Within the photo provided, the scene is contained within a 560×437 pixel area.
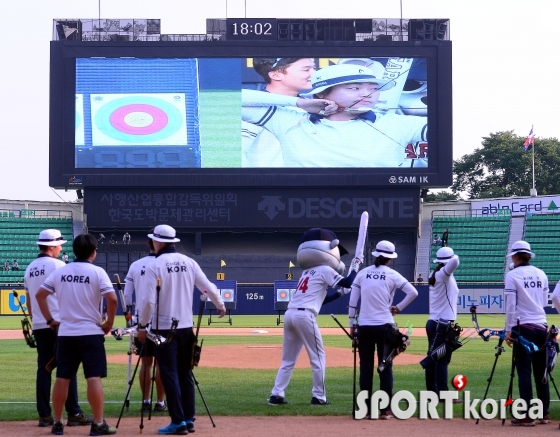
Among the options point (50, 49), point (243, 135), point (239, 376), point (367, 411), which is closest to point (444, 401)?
point (367, 411)

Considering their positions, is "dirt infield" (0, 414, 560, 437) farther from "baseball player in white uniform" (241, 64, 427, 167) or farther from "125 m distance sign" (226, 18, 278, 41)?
"125 m distance sign" (226, 18, 278, 41)

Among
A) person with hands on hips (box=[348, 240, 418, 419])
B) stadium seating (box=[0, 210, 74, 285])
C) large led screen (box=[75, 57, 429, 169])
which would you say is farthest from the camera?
stadium seating (box=[0, 210, 74, 285])

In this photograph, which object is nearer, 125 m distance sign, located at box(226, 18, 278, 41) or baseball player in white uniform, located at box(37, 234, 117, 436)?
baseball player in white uniform, located at box(37, 234, 117, 436)

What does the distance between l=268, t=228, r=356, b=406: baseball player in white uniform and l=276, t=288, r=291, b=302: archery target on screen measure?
1114 inches

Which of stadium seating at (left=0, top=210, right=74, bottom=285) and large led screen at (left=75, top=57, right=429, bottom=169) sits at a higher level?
large led screen at (left=75, top=57, right=429, bottom=169)

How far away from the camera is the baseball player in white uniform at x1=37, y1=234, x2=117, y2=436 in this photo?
1073cm

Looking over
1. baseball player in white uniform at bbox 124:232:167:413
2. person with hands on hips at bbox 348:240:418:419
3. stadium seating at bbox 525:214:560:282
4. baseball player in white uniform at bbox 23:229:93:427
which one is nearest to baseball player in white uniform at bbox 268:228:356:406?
person with hands on hips at bbox 348:240:418:419

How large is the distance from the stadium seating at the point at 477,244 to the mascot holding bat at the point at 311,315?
4019 cm

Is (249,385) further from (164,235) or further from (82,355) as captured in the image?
(82,355)

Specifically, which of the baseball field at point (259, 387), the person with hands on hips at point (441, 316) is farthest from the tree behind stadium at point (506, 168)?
the person with hands on hips at point (441, 316)

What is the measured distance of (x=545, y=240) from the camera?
2227 inches

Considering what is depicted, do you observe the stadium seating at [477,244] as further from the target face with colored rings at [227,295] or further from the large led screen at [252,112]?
the target face with colored rings at [227,295]

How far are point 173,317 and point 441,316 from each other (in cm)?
418

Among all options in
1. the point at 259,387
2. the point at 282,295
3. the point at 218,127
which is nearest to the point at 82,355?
the point at 259,387
